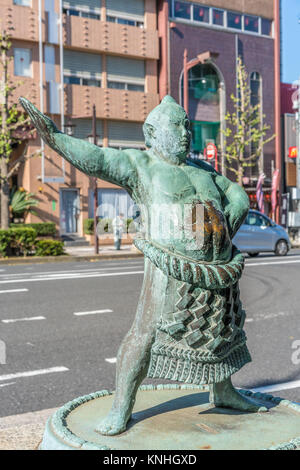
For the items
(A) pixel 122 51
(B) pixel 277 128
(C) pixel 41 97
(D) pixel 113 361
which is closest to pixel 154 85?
(A) pixel 122 51

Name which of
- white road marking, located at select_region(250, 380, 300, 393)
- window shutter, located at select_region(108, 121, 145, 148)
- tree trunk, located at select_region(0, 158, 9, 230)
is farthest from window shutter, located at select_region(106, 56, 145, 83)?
white road marking, located at select_region(250, 380, 300, 393)

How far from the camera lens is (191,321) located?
2689 millimetres

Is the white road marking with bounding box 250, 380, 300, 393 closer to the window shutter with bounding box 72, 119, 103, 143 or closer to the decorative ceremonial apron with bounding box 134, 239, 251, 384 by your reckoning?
the decorative ceremonial apron with bounding box 134, 239, 251, 384

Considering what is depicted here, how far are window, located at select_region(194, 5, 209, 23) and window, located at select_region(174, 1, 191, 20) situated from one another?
51 cm

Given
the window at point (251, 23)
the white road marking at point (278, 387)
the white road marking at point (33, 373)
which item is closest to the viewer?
the white road marking at point (278, 387)

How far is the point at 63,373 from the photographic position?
5.22m

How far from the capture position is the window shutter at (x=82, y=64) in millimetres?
28016

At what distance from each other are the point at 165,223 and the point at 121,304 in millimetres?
6177

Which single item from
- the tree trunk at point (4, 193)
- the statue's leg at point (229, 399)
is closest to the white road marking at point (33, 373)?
the statue's leg at point (229, 399)

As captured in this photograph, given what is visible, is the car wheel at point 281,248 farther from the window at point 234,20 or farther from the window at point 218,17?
the window at point 234,20

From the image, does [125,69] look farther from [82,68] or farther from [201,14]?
[201,14]

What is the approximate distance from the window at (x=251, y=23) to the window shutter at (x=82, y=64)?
11280 mm

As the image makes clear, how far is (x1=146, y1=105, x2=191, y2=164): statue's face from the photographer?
2824 millimetres

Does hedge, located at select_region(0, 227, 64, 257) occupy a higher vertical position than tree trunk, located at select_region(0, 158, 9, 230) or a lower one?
lower
